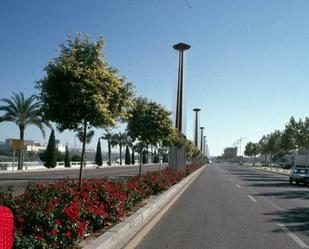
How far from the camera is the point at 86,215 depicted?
9.15 metres

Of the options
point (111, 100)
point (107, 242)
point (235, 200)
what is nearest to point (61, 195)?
point (107, 242)

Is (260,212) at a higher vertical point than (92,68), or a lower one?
lower

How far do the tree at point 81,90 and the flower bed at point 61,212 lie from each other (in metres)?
1.71

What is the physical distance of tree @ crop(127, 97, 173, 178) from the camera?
2295 cm

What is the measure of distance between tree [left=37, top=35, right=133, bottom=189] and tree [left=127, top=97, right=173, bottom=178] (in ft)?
30.7

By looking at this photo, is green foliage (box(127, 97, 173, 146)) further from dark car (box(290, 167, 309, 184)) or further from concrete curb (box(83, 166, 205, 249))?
dark car (box(290, 167, 309, 184))

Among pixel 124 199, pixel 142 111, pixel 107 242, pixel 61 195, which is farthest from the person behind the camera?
pixel 142 111

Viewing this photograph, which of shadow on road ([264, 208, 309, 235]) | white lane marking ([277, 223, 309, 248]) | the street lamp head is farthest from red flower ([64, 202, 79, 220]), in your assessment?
the street lamp head

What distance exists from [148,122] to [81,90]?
36.7 feet

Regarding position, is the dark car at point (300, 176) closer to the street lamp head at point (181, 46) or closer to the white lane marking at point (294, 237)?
the street lamp head at point (181, 46)

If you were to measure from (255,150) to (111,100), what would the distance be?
143 metres

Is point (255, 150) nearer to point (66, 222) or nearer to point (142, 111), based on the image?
point (142, 111)

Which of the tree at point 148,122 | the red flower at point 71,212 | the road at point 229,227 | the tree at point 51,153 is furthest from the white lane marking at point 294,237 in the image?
the tree at point 51,153

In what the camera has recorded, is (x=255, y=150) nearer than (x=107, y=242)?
No
